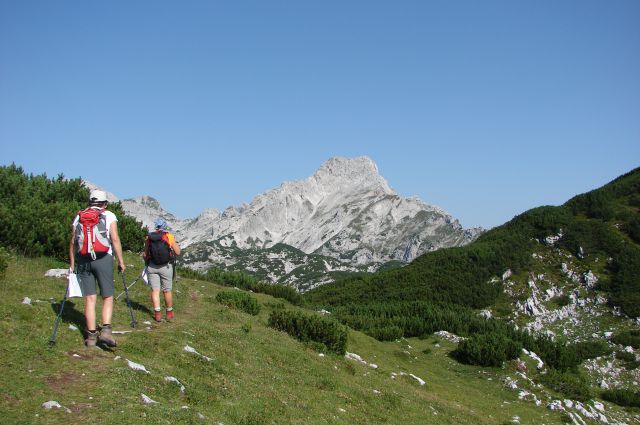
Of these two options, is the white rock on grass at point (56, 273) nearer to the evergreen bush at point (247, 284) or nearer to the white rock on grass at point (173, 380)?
the white rock on grass at point (173, 380)

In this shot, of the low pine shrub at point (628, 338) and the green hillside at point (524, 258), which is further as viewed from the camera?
the green hillside at point (524, 258)

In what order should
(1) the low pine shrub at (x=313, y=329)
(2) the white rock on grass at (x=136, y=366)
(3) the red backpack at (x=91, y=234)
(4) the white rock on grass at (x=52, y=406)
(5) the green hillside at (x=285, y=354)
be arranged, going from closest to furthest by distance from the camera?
(4) the white rock on grass at (x=52, y=406) → (5) the green hillside at (x=285, y=354) → (2) the white rock on grass at (x=136, y=366) → (3) the red backpack at (x=91, y=234) → (1) the low pine shrub at (x=313, y=329)

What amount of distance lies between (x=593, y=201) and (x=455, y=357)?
60.2m

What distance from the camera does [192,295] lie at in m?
27.1

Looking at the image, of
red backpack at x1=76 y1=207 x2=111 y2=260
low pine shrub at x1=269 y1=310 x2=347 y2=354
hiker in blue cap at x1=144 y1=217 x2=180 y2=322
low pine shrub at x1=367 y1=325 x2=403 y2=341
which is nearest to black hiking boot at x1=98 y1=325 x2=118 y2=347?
red backpack at x1=76 y1=207 x2=111 y2=260

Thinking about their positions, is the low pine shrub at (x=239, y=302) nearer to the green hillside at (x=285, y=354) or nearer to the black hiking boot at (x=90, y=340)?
the green hillside at (x=285, y=354)

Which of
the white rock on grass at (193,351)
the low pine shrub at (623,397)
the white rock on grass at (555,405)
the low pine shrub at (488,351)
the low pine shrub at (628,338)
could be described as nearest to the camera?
the white rock on grass at (193,351)

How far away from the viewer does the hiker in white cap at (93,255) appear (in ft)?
42.6

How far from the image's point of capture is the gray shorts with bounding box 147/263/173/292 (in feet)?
61.1

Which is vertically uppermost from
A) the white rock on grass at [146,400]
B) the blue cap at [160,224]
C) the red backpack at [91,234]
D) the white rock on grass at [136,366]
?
the blue cap at [160,224]

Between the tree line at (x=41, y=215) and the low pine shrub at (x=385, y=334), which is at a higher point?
the tree line at (x=41, y=215)

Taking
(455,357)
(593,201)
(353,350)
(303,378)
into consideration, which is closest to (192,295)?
(353,350)

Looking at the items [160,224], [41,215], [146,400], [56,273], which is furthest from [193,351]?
[41,215]

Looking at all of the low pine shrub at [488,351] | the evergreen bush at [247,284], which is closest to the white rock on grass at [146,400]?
the low pine shrub at [488,351]
